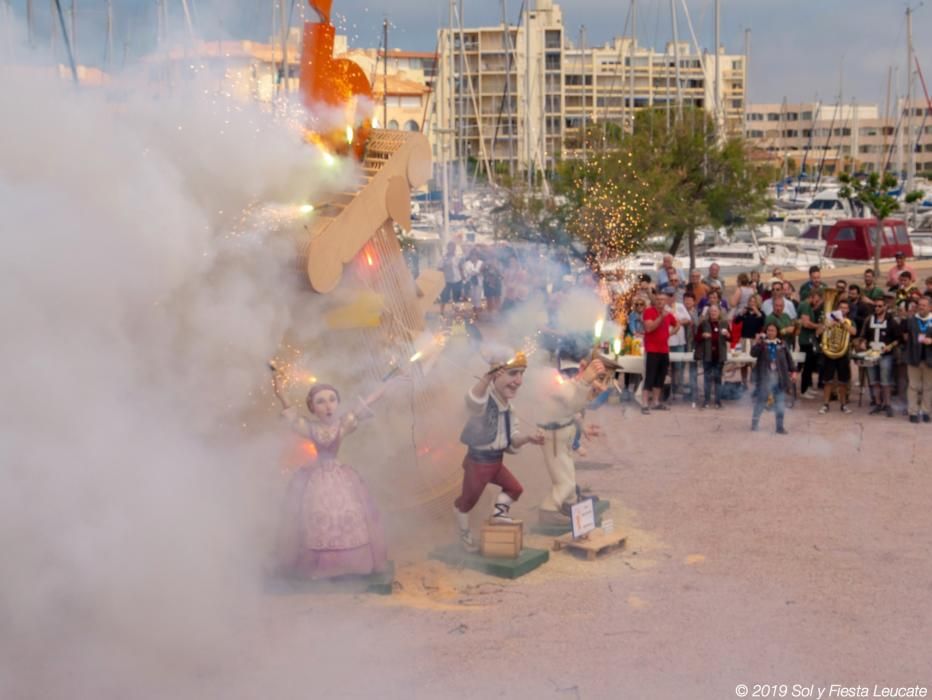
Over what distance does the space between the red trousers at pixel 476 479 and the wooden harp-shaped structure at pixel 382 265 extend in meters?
0.35

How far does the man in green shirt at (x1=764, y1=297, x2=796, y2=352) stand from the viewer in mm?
14601

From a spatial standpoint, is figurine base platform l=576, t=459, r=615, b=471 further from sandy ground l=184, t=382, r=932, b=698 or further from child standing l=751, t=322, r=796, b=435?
child standing l=751, t=322, r=796, b=435

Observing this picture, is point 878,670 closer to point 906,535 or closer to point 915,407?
point 906,535

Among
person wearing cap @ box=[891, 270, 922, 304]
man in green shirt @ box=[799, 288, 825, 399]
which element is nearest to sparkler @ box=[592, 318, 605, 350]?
man in green shirt @ box=[799, 288, 825, 399]

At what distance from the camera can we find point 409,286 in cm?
920

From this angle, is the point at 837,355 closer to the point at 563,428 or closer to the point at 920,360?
the point at 920,360

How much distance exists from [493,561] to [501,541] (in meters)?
0.17

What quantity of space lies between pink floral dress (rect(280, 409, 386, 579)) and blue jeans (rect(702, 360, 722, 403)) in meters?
8.08

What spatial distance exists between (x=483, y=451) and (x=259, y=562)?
1.93 m

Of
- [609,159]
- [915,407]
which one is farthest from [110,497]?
[609,159]

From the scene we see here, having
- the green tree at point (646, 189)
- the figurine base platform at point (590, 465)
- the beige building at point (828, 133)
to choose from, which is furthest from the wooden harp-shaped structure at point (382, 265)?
the beige building at point (828, 133)

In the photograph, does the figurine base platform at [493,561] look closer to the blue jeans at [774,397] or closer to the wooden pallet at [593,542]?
the wooden pallet at [593,542]

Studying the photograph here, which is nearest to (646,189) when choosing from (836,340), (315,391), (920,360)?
(836,340)

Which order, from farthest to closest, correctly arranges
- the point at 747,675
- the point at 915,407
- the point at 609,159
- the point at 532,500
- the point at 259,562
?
1. the point at 609,159
2. the point at 915,407
3. the point at 532,500
4. the point at 259,562
5. the point at 747,675
